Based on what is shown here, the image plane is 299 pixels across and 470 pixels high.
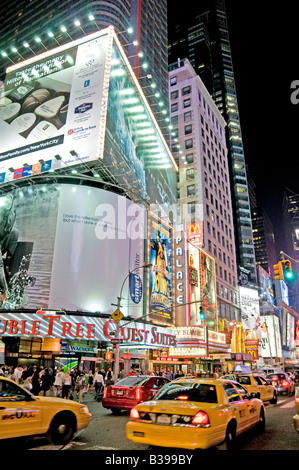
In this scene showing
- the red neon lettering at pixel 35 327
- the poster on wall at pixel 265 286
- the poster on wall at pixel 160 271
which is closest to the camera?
the red neon lettering at pixel 35 327

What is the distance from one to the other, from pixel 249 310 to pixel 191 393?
228 ft

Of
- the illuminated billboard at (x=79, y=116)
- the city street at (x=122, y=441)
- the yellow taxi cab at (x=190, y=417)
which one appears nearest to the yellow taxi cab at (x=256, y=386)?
the city street at (x=122, y=441)

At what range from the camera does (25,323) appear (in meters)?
29.1

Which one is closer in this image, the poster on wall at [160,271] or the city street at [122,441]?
the city street at [122,441]

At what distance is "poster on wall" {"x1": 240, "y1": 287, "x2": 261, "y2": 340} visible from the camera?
71375mm

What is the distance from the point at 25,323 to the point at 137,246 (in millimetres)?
13947

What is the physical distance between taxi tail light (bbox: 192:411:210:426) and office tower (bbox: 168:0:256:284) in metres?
80.7

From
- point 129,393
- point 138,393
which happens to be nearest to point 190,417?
point 138,393

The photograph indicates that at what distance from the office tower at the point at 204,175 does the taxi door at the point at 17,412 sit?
52.6 metres

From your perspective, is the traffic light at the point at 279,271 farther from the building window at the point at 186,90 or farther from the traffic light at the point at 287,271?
the building window at the point at 186,90

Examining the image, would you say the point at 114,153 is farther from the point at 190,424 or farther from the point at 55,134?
the point at 190,424

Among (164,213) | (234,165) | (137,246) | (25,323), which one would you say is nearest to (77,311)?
(25,323)

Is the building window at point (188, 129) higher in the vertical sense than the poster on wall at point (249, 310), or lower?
higher

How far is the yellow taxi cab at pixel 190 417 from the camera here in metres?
6.30
